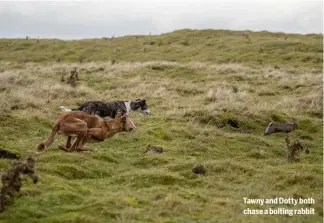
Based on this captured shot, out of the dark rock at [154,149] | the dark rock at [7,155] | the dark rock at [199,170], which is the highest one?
the dark rock at [7,155]

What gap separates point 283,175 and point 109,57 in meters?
46.8

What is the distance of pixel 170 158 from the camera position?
13.4m

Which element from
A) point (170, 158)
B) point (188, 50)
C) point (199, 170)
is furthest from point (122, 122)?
point (188, 50)

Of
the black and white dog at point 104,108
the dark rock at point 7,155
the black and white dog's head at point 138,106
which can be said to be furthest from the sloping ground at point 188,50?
the dark rock at point 7,155

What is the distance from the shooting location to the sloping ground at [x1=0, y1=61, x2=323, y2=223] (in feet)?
29.0

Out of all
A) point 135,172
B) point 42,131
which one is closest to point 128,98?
point 42,131

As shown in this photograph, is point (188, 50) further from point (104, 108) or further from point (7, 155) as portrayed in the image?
point (7, 155)

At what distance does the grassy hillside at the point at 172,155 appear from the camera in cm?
887

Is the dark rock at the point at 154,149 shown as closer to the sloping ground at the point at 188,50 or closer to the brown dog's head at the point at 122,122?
the brown dog's head at the point at 122,122

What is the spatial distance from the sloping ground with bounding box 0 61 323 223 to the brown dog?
453mm

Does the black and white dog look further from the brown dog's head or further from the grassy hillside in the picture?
the brown dog's head

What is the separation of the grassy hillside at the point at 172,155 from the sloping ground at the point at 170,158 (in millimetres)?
29

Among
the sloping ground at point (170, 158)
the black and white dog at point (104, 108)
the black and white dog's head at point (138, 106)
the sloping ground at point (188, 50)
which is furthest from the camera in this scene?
the sloping ground at point (188, 50)

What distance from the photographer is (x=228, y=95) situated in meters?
25.0
